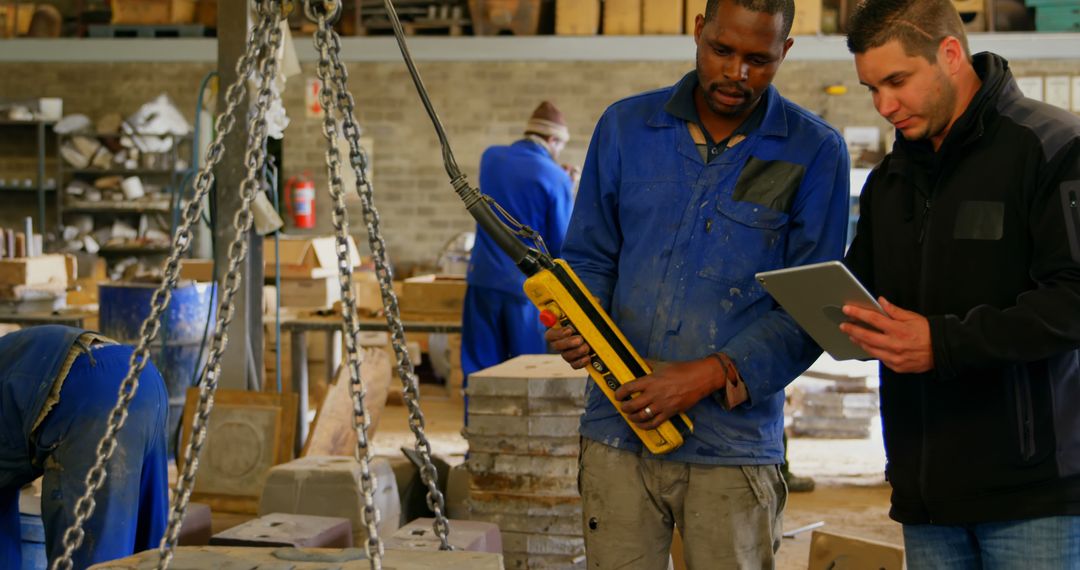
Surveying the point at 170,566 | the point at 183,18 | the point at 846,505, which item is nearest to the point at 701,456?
the point at 170,566

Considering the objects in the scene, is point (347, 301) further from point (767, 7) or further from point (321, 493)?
point (321, 493)

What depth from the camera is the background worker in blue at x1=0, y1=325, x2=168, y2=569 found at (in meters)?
3.18

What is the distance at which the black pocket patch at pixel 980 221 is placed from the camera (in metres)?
2.01

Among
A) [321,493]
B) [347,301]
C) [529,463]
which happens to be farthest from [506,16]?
[347,301]

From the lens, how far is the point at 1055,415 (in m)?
1.98

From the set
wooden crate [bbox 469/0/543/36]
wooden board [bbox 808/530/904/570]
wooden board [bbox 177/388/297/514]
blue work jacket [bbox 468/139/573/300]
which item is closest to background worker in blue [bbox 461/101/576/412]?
blue work jacket [bbox 468/139/573/300]

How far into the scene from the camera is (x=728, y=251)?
228 centimetres

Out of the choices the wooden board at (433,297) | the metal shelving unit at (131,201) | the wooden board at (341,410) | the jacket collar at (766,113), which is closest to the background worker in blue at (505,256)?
the wooden board at (433,297)

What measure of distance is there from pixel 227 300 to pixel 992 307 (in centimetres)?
139

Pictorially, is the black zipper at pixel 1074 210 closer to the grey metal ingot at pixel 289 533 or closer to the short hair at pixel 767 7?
the short hair at pixel 767 7

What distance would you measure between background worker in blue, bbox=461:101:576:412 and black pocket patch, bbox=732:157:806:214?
3.55 metres

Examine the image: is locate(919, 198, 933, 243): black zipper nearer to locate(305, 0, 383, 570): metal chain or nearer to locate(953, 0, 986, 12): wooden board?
locate(305, 0, 383, 570): metal chain

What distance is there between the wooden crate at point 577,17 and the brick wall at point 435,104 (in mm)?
339

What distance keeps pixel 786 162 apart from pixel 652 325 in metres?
0.43
